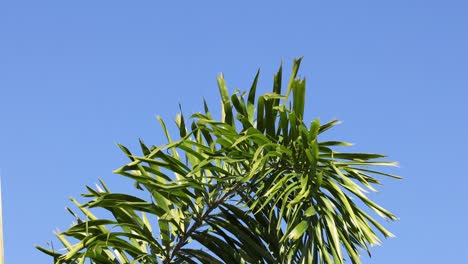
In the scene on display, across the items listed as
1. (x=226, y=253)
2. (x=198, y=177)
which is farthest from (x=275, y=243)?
(x=198, y=177)

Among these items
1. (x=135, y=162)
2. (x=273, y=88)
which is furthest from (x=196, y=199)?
(x=273, y=88)

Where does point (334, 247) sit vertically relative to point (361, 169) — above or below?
below

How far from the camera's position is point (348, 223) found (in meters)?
4.55

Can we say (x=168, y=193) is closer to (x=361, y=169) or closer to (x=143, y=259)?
(x=143, y=259)

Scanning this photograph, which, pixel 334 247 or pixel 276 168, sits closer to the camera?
pixel 334 247

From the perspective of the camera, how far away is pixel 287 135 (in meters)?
4.68

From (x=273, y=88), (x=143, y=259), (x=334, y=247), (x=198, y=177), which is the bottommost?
(x=334, y=247)

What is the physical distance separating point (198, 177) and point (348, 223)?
96 cm

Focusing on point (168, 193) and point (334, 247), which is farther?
point (168, 193)

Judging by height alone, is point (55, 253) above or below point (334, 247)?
above

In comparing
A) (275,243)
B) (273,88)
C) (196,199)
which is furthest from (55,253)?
(273,88)

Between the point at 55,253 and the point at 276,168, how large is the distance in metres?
1.49

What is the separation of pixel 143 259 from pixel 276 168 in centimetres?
104

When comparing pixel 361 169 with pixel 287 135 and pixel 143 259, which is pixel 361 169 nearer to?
pixel 287 135
